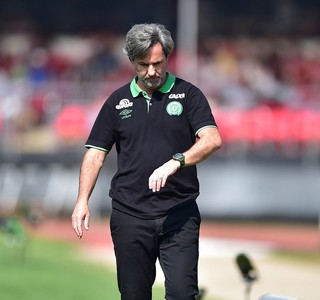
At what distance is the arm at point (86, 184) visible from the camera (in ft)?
22.0

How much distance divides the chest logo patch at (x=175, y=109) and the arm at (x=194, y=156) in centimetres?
19

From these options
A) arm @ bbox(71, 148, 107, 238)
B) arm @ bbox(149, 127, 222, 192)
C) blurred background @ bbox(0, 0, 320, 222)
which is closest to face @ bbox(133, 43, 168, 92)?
arm @ bbox(149, 127, 222, 192)

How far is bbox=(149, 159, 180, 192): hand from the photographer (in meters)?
6.26

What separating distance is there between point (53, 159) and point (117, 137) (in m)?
14.8

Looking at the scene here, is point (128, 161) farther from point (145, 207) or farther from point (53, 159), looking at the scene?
point (53, 159)

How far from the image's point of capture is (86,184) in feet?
22.4

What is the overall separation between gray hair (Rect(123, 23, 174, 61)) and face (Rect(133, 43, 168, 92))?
0.08ft

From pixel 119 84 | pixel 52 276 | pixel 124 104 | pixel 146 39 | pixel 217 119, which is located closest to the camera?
pixel 146 39

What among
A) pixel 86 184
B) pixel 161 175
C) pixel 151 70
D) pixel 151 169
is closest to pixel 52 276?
pixel 86 184

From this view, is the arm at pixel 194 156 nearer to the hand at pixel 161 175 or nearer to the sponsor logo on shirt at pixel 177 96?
the hand at pixel 161 175

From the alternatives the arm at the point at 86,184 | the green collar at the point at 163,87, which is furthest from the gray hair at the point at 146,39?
the arm at the point at 86,184

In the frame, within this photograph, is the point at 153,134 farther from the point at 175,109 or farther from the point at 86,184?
the point at 86,184

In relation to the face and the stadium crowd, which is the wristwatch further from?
the stadium crowd

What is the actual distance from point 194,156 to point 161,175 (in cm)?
30
